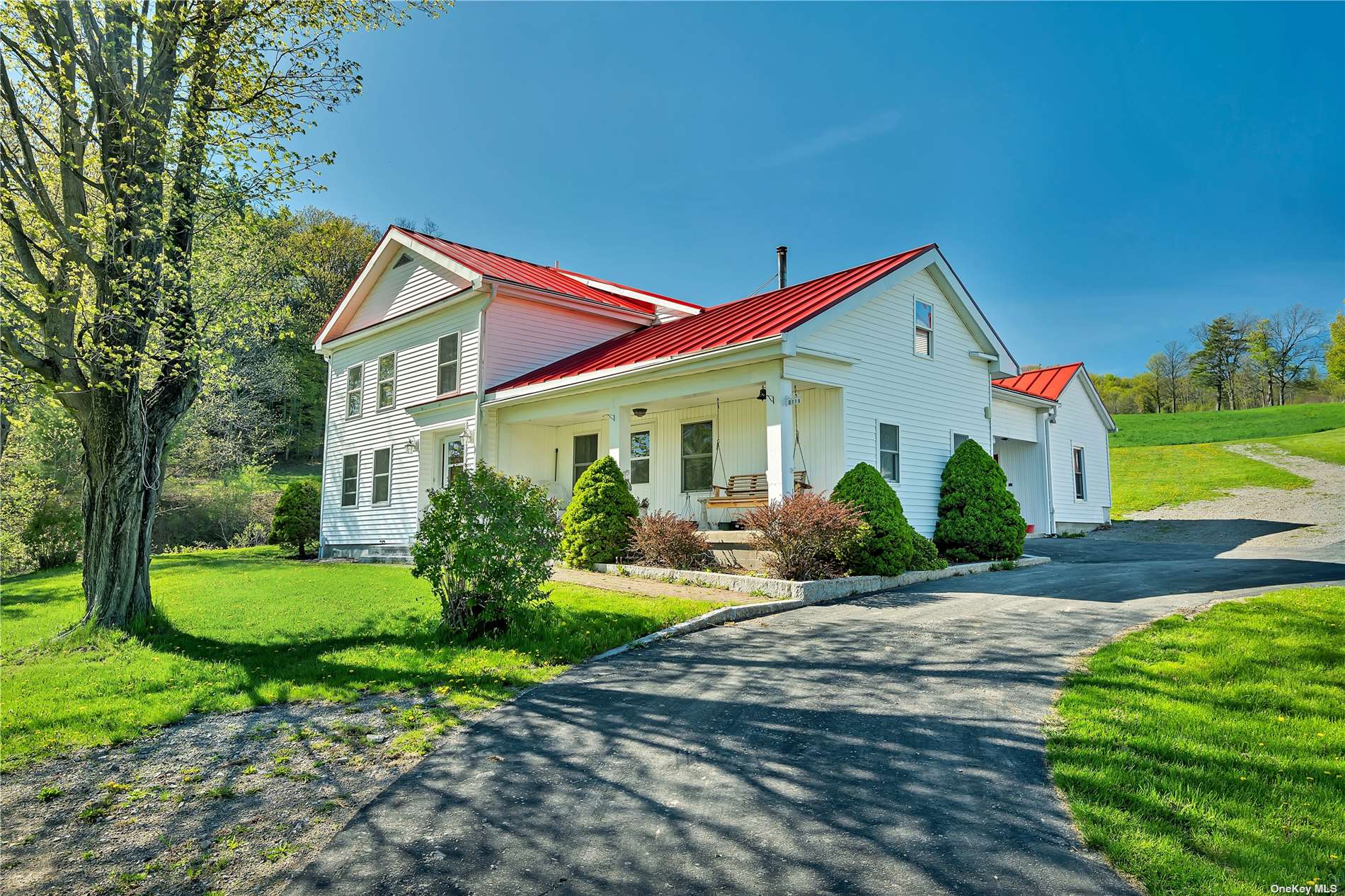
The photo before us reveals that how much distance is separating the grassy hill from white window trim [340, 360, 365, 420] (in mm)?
23917

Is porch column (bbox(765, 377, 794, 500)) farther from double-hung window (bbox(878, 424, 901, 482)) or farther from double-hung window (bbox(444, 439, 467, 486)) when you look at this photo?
double-hung window (bbox(444, 439, 467, 486))

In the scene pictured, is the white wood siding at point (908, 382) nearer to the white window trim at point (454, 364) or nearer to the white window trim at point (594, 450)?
the white window trim at point (594, 450)

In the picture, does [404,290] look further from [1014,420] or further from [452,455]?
[1014,420]

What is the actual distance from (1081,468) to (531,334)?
16.5m

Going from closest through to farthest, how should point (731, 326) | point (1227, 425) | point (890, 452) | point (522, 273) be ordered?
point (731, 326) < point (890, 452) < point (522, 273) < point (1227, 425)

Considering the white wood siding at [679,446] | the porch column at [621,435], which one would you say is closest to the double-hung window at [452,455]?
the white wood siding at [679,446]

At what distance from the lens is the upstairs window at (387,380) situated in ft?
65.1

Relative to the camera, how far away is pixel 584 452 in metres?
17.5

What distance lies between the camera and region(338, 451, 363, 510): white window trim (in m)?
20.5

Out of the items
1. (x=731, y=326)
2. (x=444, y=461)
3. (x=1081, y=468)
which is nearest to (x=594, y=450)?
(x=444, y=461)

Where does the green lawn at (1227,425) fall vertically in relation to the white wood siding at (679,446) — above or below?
above

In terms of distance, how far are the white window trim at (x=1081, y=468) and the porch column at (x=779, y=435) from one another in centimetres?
1398

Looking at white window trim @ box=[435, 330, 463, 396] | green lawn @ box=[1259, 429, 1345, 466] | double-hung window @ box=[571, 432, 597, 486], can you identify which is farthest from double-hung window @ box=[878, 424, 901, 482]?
green lawn @ box=[1259, 429, 1345, 466]

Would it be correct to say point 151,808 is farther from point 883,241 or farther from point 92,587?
point 883,241
